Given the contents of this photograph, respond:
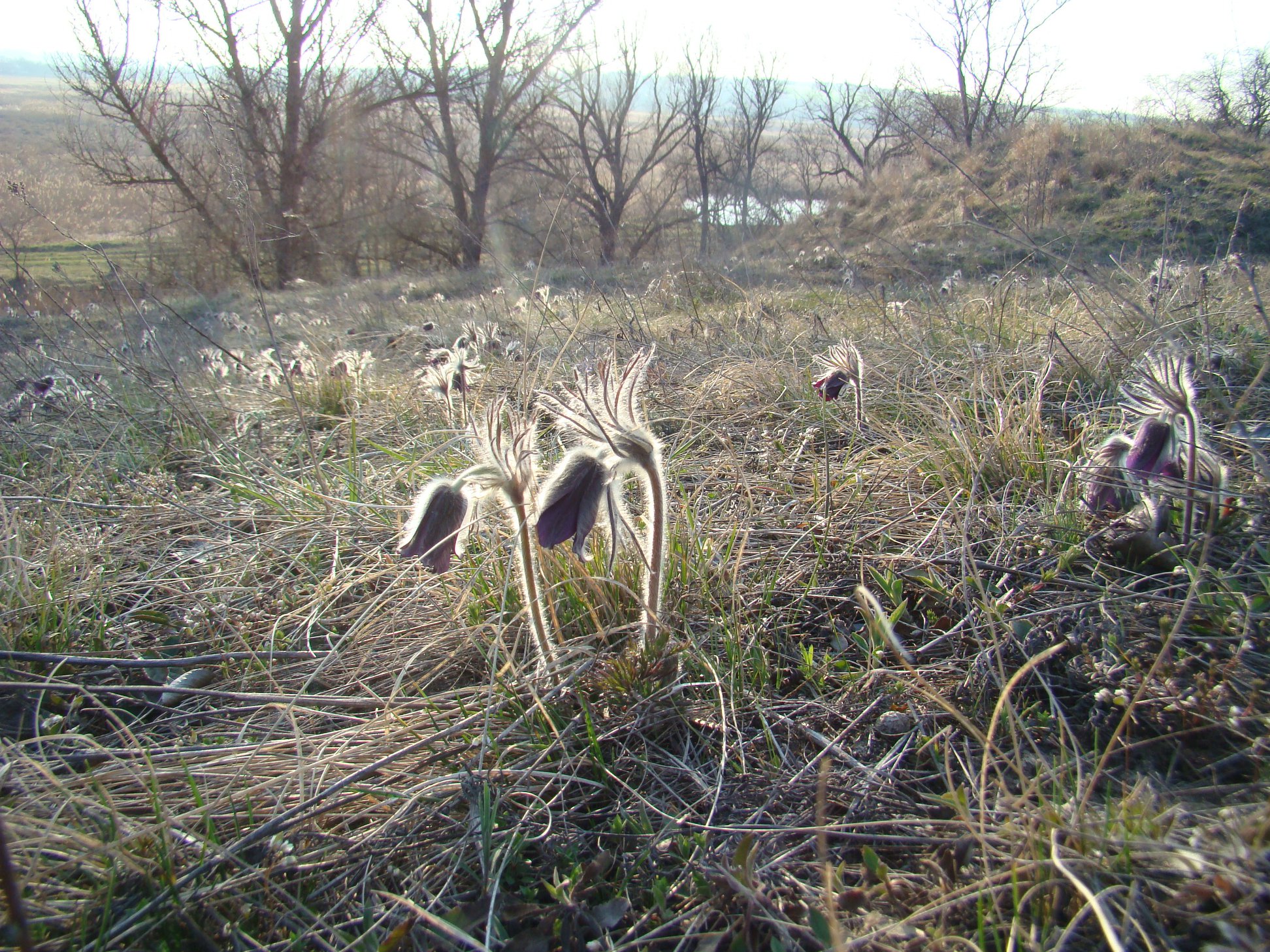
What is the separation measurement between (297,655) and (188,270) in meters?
15.4

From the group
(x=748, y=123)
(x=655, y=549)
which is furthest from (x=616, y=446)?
(x=748, y=123)

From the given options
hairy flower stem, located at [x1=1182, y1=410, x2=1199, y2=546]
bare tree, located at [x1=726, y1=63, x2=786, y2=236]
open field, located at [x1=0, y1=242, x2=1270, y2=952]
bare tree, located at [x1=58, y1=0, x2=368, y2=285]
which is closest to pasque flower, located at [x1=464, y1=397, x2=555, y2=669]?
open field, located at [x1=0, y1=242, x2=1270, y2=952]

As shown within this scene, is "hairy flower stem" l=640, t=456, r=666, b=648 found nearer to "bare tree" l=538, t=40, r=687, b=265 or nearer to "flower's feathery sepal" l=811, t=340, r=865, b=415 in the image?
"flower's feathery sepal" l=811, t=340, r=865, b=415

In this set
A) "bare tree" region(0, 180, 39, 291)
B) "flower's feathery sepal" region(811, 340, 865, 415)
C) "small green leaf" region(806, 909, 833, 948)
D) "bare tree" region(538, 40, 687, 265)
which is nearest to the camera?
"small green leaf" region(806, 909, 833, 948)

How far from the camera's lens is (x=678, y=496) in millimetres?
2090

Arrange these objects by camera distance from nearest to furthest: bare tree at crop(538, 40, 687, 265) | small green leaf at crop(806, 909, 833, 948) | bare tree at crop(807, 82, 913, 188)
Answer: small green leaf at crop(806, 909, 833, 948), bare tree at crop(538, 40, 687, 265), bare tree at crop(807, 82, 913, 188)

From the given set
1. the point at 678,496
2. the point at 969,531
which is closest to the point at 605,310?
the point at 678,496

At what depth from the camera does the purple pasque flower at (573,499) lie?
128 centimetres

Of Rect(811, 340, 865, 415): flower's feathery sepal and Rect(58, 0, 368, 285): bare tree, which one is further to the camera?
Rect(58, 0, 368, 285): bare tree

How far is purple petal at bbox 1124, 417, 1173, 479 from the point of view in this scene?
1.46m

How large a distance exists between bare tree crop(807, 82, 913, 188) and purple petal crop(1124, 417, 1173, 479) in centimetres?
2615

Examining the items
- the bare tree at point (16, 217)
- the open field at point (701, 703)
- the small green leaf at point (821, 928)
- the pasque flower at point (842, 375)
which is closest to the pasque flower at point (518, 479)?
the open field at point (701, 703)

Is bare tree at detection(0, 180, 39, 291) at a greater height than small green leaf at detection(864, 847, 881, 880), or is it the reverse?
bare tree at detection(0, 180, 39, 291)

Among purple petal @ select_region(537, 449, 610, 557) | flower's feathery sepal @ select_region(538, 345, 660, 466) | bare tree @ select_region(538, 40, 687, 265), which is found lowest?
purple petal @ select_region(537, 449, 610, 557)
